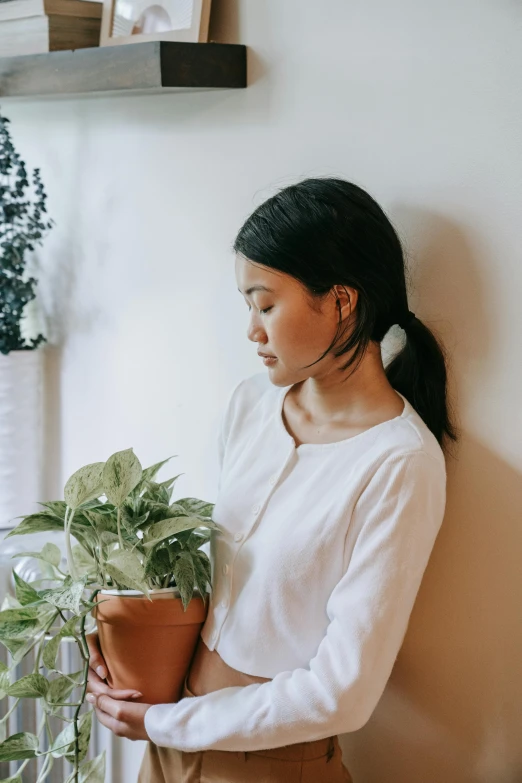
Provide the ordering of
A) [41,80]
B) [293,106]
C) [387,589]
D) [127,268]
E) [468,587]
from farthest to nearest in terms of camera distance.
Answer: [127,268], [41,80], [293,106], [468,587], [387,589]

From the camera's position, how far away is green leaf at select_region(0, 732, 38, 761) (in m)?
1.27

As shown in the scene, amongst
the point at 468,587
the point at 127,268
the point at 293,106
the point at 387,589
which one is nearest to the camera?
the point at 387,589

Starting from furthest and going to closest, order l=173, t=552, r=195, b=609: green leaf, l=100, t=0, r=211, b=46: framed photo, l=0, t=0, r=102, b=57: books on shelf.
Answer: l=0, t=0, r=102, b=57: books on shelf < l=100, t=0, r=211, b=46: framed photo < l=173, t=552, r=195, b=609: green leaf

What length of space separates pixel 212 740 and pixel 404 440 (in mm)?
441

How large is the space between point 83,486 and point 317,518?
29 centimetres

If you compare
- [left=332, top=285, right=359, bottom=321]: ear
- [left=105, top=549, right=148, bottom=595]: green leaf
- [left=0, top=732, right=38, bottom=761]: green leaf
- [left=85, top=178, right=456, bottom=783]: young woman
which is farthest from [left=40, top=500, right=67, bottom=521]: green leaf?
[left=332, top=285, right=359, bottom=321]: ear

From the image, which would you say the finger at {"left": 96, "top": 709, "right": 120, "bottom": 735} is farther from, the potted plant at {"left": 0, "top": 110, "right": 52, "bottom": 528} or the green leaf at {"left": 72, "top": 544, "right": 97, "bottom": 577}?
the potted plant at {"left": 0, "top": 110, "right": 52, "bottom": 528}

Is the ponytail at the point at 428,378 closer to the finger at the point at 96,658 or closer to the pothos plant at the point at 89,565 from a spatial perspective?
the pothos plant at the point at 89,565

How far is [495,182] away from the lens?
1.13 m

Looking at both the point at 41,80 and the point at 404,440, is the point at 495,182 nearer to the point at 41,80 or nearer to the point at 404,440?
the point at 404,440

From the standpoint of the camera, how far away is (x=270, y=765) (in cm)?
118

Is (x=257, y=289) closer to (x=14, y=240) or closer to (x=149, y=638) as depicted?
(x=149, y=638)

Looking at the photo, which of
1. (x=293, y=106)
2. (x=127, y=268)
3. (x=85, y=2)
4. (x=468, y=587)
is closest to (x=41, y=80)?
(x=85, y=2)

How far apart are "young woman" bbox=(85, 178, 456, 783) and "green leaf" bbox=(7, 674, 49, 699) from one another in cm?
8
